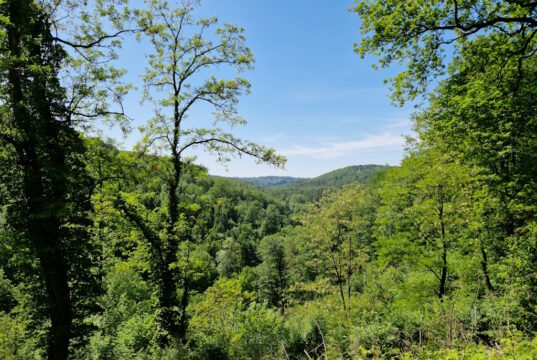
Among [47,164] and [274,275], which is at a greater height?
[47,164]

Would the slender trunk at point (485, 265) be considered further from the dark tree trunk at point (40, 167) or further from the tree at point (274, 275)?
the tree at point (274, 275)

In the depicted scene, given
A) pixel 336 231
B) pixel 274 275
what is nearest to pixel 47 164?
pixel 336 231

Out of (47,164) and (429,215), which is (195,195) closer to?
(47,164)

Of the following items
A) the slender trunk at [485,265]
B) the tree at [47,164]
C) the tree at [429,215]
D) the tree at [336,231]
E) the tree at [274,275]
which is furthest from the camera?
the tree at [274,275]

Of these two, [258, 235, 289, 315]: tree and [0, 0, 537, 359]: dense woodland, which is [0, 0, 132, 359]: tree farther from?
[258, 235, 289, 315]: tree

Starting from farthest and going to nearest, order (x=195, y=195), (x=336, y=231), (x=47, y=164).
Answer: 1. (x=336, y=231)
2. (x=195, y=195)
3. (x=47, y=164)

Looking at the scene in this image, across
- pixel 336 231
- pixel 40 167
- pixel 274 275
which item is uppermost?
pixel 40 167

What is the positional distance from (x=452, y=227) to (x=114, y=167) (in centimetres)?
1296

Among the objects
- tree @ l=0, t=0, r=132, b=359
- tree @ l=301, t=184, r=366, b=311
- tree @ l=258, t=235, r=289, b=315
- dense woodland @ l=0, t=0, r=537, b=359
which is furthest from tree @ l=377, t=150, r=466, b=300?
tree @ l=258, t=235, r=289, b=315

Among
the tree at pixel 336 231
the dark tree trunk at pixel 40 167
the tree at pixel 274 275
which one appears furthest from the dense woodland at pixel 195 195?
the tree at pixel 274 275

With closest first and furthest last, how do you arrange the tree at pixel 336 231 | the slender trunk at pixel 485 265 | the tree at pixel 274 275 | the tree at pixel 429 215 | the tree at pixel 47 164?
1. the tree at pixel 47 164
2. the slender trunk at pixel 485 265
3. the tree at pixel 429 215
4. the tree at pixel 336 231
5. the tree at pixel 274 275

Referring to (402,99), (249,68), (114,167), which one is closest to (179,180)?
(114,167)

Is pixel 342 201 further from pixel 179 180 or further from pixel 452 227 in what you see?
pixel 179 180

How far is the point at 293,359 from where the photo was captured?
12336 mm
